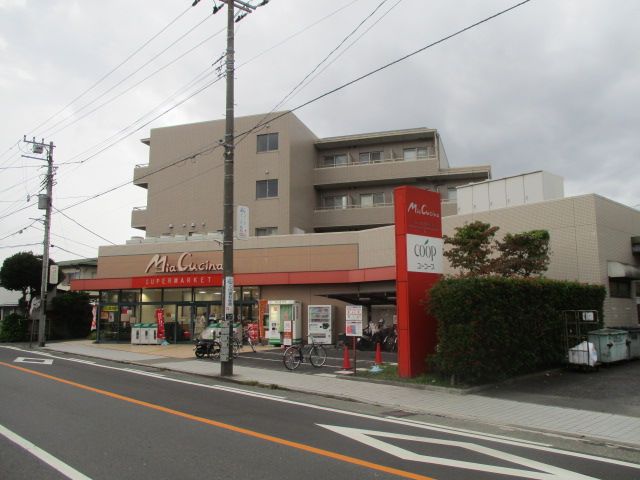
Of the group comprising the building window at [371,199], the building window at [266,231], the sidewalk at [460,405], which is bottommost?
the sidewalk at [460,405]

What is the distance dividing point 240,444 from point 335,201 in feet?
112

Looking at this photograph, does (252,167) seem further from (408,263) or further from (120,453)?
(120,453)

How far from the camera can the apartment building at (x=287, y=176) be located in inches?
1448

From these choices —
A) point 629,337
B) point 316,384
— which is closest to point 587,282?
point 629,337

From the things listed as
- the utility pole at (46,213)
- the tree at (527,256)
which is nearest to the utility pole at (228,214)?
the tree at (527,256)

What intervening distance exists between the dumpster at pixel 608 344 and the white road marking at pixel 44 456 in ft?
46.2

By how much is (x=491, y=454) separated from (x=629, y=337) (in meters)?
11.5

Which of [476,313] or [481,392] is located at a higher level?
[476,313]

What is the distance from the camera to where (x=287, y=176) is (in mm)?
36281

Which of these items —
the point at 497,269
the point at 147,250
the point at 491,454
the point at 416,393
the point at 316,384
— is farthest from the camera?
the point at 147,250

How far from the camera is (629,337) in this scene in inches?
644

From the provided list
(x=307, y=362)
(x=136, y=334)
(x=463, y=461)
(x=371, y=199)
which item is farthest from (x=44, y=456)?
(x=371, y=199)

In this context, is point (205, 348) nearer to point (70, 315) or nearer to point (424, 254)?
point (424, 254)

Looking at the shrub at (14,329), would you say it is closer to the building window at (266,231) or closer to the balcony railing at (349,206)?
the building window at (266,231)
